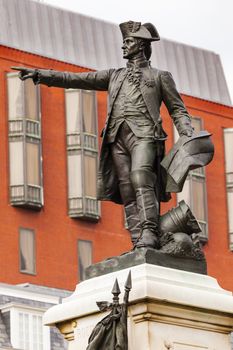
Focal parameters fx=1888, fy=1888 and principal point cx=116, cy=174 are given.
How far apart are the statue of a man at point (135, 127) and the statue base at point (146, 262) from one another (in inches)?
7.2

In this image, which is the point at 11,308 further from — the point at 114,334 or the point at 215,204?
the point at 114,334

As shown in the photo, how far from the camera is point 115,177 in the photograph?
2147cm

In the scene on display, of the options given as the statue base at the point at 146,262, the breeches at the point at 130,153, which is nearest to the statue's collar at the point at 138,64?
the breeches at the point at 130,153

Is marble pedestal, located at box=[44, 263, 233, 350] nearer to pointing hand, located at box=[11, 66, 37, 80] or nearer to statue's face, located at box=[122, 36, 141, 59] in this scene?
pointing hand, located at box=[11, 66, 37, 80]

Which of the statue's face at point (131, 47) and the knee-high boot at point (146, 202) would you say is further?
the statue's face at point (131, 47)

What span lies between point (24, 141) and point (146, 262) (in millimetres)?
67390

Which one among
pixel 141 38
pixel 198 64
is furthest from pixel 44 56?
pixel 141 38

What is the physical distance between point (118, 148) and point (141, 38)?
4.34ft

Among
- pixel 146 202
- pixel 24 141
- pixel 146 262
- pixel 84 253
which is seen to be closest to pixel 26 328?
pixel 24 141

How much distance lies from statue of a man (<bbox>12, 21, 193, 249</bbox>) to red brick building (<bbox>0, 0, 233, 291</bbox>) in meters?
62.6

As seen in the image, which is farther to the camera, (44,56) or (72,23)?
(72,23)

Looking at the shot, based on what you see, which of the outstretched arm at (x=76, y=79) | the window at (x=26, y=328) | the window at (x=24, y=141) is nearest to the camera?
the outstretched arm at (x=76, y=79)

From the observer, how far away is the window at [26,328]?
67938mm

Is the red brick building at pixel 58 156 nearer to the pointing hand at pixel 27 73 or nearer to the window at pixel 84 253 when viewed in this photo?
the window at pixel 84 253
